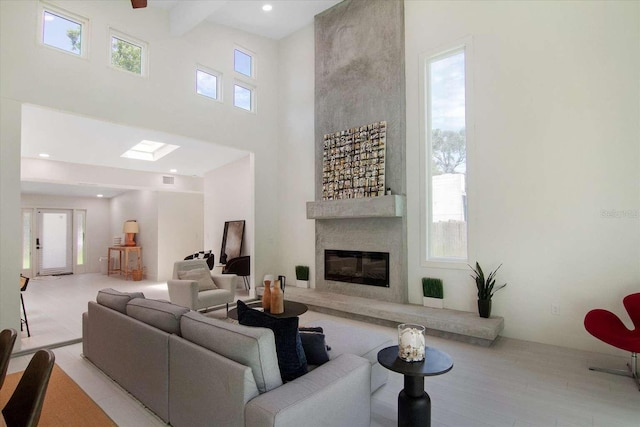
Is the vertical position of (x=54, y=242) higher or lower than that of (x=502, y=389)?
higher

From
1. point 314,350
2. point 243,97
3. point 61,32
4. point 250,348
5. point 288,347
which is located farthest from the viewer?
point 243,97

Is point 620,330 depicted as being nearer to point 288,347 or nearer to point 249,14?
point 288,347

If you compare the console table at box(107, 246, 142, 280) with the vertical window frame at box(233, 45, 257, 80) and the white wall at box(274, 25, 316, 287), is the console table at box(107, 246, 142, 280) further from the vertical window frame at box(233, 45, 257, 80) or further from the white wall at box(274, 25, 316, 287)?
the vertical window frame at box(233, 45, 257, 80)

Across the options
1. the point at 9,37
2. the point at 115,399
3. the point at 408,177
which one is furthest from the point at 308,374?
the point at 9,37

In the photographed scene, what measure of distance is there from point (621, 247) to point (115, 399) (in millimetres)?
4946

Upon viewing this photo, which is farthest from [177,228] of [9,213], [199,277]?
[9,213]

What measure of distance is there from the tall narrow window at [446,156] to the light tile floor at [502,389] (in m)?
1.38

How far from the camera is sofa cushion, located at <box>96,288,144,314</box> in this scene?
302 cm

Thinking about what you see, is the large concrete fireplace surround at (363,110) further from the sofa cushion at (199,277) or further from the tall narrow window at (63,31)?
the tall narrow window at (63,31)

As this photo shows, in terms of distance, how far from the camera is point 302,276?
640 centimetres

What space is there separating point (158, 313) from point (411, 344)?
6.07 feet

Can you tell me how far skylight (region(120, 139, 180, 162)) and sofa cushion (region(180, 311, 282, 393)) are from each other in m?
6.15

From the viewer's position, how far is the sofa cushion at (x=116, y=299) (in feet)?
9.89

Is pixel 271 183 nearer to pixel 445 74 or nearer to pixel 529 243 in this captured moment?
pixel 445 74
